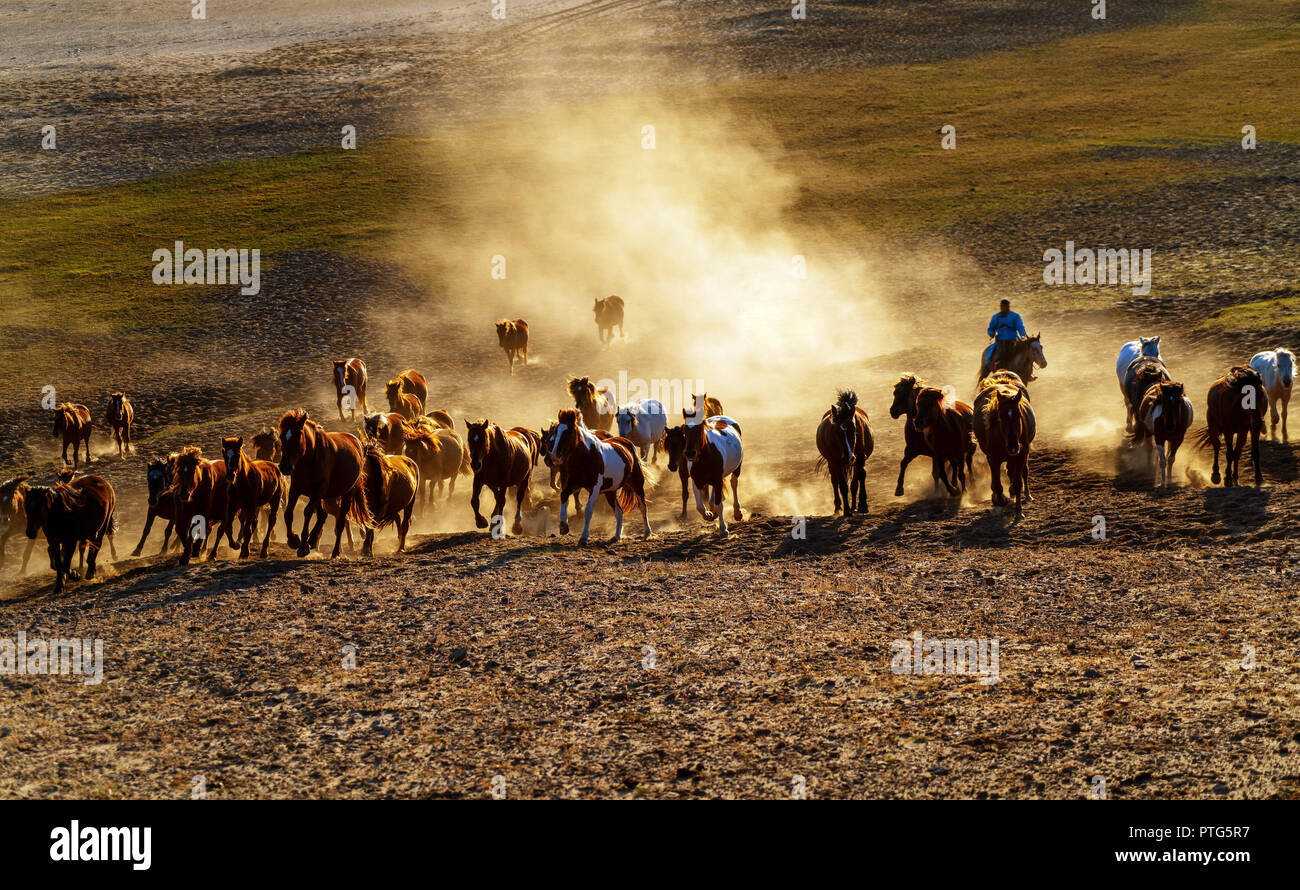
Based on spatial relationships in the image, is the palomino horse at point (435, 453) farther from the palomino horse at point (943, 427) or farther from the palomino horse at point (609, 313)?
the palomino horse at point (609, 313)

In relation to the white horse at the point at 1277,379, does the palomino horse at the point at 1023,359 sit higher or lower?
higher

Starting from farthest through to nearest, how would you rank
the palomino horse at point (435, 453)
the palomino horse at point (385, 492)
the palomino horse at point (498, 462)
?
the palomino horse at point (435, 453) → the palomino horse at point (498, 462) → the palomino horse at point (385, 492)

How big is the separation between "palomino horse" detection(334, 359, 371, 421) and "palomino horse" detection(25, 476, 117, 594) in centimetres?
1123

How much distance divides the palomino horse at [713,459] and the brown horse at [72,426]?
15517 millimetres

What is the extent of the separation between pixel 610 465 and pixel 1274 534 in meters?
9.65

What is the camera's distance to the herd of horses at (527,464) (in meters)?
17.2

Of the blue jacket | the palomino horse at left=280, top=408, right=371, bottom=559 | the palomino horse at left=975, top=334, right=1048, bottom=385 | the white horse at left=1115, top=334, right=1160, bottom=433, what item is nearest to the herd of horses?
the palomino horse at left=280, top=408, right=371, bottom=559

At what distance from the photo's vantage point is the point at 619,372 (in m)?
33.0

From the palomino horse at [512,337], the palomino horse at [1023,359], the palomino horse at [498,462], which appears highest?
the palomino horse at [512,337]

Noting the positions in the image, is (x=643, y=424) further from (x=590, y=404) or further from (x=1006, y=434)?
(x=1006, y=434)

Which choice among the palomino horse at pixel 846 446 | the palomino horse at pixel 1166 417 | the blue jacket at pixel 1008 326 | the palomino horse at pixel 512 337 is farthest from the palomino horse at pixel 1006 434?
the palomino horse at pixel 512 337

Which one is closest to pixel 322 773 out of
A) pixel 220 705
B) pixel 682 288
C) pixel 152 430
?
pixel 220 705

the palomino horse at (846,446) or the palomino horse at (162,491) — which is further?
the palomino horse at (846,446)

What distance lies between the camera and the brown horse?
2644 centimetres
